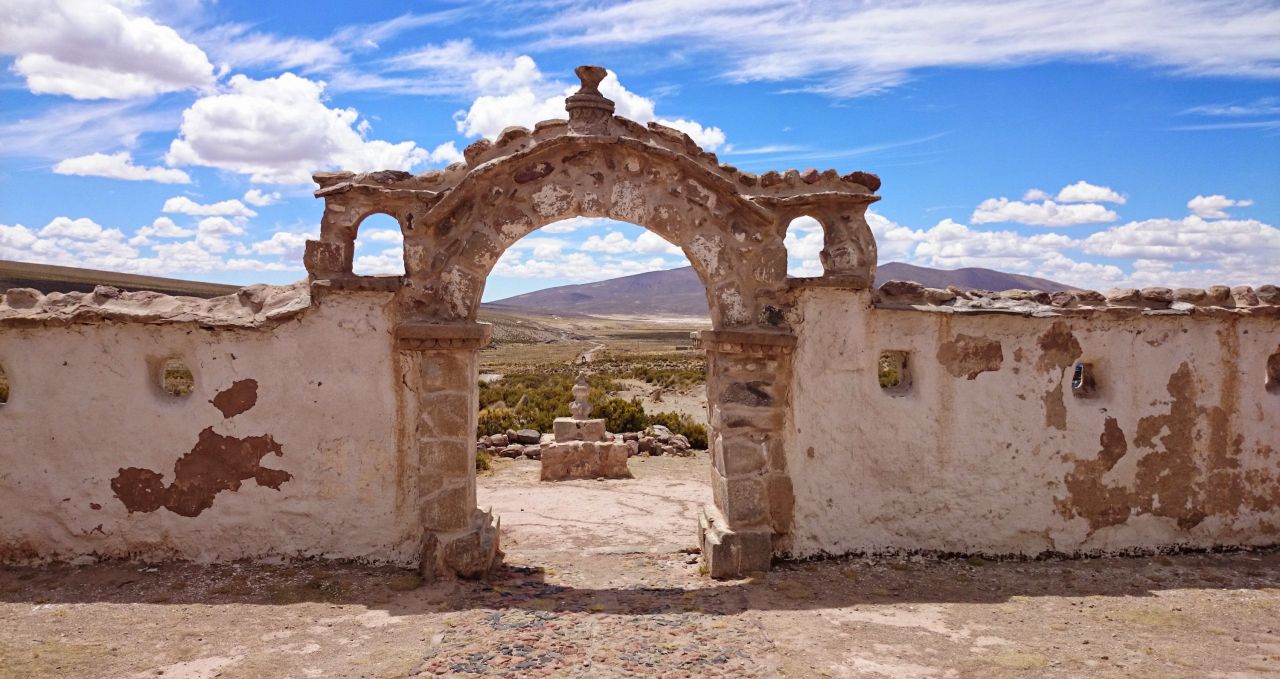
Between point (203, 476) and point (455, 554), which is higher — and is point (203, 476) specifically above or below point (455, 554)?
above

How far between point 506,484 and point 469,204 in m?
5.24

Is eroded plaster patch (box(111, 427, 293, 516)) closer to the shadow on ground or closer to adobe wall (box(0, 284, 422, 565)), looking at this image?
adobe wall (box(0, 284, 422, 565))

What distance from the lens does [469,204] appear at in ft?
20.6

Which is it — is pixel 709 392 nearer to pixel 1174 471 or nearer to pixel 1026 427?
pixel 1026 427

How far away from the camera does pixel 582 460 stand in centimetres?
1106

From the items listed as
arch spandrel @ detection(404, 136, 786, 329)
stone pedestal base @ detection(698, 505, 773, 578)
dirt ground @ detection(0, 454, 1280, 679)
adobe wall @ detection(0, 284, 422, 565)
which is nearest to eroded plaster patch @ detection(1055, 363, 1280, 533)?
dirt ground @ detection(0, 454, 1280, 679)

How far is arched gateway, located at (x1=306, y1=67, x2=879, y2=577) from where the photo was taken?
246 inches

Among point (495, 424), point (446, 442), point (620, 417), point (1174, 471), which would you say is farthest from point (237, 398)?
point (620, 417)

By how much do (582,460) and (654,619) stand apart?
18.5ft

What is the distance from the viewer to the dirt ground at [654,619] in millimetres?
4730

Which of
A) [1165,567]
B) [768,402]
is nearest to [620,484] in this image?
[768,402]

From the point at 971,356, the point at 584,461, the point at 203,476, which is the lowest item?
the point at 584,461

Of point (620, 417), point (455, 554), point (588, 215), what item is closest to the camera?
point (455, 554)

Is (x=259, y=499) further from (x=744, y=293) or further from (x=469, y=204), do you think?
(x=744, y=293)
